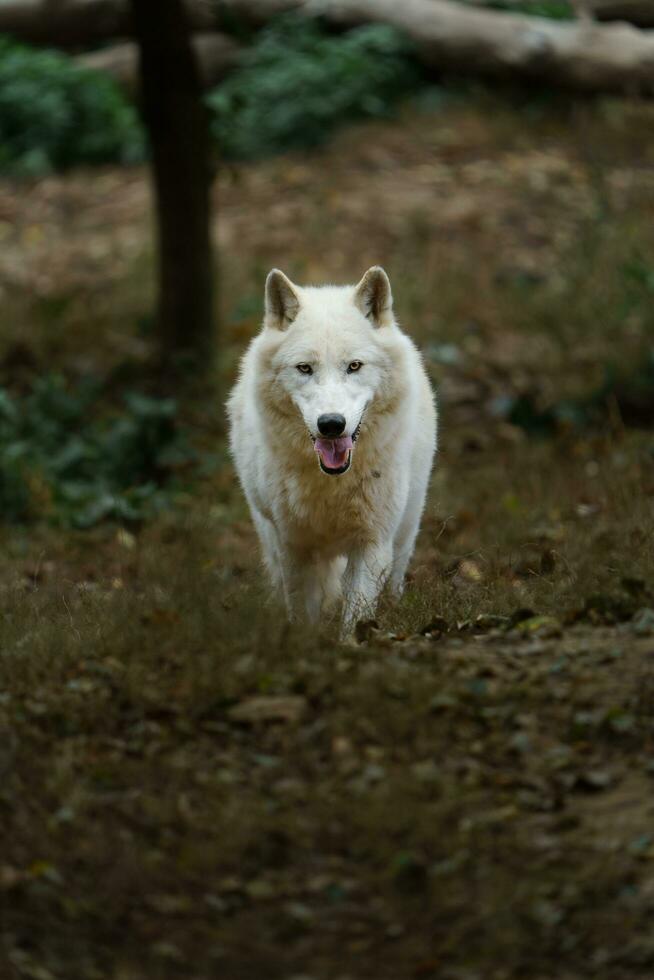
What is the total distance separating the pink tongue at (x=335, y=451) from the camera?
20.4 ft

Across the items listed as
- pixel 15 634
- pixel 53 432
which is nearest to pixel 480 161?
pixel 53 432

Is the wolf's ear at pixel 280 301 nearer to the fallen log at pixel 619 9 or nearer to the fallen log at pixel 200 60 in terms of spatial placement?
the fallen log at pixel 200 60

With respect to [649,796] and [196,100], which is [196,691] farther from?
[196,100]

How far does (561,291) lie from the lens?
13.2 metres

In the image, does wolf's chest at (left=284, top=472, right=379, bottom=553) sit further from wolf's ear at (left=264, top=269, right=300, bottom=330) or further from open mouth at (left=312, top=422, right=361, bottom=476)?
wolf's ear at (left=264, top=269, right=300, bottom=330)

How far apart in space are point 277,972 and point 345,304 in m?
3.62

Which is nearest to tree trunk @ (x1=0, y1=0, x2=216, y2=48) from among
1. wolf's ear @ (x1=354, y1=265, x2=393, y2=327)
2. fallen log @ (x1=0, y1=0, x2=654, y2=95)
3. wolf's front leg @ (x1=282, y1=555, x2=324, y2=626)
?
fallen log @ (x1=0, y1=0, x2=654, y2=95)

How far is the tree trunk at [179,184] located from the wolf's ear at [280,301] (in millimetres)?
5607

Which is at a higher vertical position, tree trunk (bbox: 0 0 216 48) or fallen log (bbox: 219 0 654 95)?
tree trunk (bbox: 0 0 216 48)

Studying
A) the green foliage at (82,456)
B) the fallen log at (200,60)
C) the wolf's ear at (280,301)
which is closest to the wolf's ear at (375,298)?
the wolf's ear at (280,301)

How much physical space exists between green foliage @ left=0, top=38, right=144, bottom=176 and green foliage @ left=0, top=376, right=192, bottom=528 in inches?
244

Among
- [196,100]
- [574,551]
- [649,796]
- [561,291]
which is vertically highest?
[196,100]

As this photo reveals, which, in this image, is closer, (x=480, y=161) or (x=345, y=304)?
(x=345, y=304)

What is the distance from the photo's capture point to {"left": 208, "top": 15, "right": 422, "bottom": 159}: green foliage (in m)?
16.8
